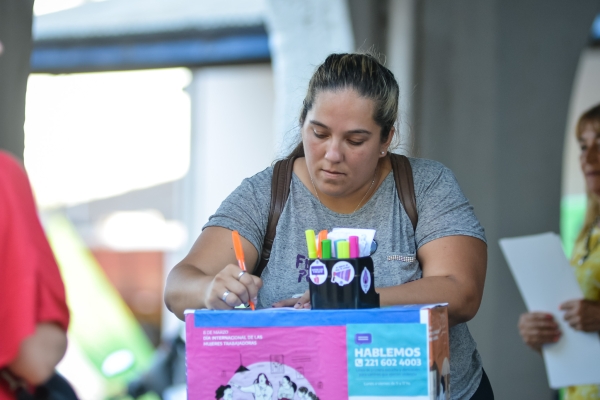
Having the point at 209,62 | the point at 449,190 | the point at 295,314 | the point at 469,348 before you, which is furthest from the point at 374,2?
→ the point at 295,314

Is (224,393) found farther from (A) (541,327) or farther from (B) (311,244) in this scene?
(A) (541,327)

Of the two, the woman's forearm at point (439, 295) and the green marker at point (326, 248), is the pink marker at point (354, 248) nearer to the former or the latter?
the green marker at point (326, 248)

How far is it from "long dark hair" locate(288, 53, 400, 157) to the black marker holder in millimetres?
590

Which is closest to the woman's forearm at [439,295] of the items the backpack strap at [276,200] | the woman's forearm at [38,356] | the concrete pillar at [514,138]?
the backpack strap at [276,200]

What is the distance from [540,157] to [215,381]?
3242 mm

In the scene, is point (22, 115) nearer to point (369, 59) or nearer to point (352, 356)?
point (369, 59)

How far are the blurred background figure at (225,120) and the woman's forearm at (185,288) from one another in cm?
208

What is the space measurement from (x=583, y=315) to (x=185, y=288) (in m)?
1.73

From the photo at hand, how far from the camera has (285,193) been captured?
5.79 ft

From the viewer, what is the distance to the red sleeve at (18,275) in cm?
91

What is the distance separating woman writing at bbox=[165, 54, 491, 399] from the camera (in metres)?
1.58

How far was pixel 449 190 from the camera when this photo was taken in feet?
5.62

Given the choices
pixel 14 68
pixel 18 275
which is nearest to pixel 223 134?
pixel 14 68

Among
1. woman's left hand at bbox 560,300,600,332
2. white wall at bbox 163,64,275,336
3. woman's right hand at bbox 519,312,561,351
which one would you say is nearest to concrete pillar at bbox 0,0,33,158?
woman's right hand at bbox 519,312,561,351
